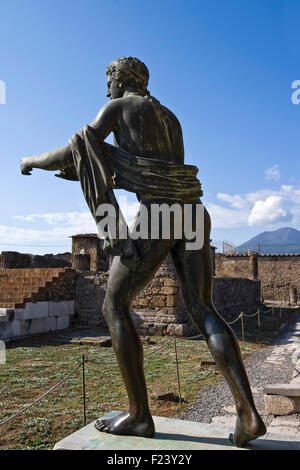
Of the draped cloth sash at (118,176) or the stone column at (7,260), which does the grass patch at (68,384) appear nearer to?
the draped cloth sash at (118,176)

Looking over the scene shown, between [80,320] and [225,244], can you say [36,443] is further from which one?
[225,244]

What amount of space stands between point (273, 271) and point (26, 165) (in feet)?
101

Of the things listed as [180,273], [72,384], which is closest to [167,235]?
[180,273]

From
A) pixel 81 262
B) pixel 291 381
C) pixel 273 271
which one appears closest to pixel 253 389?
pixel 291 381

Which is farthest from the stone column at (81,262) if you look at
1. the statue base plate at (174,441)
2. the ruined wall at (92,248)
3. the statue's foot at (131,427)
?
the statue's foot at (131,427)

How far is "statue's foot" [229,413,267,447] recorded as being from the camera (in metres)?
2.20

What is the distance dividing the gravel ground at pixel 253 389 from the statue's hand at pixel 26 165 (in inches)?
146

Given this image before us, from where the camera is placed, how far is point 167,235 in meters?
2.50

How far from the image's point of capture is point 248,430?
223cm

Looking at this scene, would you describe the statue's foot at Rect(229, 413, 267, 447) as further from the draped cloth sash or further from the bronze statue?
the draped cloth sash

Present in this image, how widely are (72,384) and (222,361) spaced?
4878 mm

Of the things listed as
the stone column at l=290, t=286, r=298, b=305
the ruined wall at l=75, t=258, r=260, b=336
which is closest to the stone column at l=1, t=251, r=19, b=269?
the ruined wall at l=75, t=258, r=260, b=336

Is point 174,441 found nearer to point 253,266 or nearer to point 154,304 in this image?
point 154,304

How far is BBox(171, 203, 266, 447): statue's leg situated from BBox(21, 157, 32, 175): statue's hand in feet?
3.82
